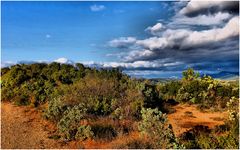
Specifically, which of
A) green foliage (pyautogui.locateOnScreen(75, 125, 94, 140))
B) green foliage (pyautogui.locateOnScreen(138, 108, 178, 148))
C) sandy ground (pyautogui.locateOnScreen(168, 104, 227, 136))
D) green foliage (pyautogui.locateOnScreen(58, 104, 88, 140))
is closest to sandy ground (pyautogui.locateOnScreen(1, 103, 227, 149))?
sandy ground (pyautogui.locateOnScreen(168, 104, 227, 136))

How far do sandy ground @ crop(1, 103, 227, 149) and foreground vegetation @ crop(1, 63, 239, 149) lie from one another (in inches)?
17.2

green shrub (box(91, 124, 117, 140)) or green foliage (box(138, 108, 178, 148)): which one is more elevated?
green foliage (box(138, 108, 178, 148))

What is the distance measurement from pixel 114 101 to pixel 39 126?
368cm

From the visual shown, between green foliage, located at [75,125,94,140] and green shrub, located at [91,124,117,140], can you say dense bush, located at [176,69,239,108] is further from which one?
green foliage, located at [75,125,94,140]

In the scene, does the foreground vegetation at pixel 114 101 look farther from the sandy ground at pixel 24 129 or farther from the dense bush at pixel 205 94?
the sandy ground at pixel 24 129

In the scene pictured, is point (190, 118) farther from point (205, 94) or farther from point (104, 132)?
point (104, 132)

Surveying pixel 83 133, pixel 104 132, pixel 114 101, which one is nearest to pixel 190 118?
pixel 114 101

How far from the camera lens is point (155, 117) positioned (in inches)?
484

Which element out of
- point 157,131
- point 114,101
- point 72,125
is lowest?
point 72,125

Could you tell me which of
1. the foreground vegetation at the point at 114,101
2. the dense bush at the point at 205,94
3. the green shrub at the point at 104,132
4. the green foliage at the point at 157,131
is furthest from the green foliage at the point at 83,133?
the dense bush at the point at 205,94

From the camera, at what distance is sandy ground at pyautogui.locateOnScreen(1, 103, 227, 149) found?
13.6 m

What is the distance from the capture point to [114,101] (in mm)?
17953

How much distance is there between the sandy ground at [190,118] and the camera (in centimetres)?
1681

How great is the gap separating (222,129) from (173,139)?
465 centimetres
